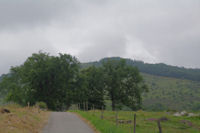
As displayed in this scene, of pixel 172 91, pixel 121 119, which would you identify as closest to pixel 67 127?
pixel 121 119

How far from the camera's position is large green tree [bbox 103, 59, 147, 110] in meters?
65.5

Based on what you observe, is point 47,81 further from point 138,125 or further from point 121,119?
point 138,125

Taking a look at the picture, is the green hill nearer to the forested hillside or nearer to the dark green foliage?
the forested hillside

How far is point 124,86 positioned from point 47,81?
1977 centimetres

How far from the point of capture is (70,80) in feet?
202

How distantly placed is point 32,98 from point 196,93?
108 m

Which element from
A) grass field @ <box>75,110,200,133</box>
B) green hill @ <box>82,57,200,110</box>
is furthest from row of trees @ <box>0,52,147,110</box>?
green hill @ <box>82,57,200,110</box>

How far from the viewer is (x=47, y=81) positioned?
60625mm

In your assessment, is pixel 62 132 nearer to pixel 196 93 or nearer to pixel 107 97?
pixel 107 97

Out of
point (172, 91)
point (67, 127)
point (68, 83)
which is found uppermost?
point (68, 83)

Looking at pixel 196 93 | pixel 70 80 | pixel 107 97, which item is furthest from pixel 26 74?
pixel 196 93

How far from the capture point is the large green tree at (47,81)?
59.0m

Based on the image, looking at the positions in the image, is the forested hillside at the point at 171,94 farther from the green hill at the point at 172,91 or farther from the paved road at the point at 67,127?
the paved road at the point at 67,127

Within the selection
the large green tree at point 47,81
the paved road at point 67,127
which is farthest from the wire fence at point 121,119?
the large green tree at point 47,81
